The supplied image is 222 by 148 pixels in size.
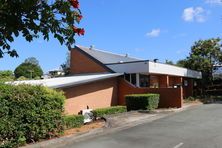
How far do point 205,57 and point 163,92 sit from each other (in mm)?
24615

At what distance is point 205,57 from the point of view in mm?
50969

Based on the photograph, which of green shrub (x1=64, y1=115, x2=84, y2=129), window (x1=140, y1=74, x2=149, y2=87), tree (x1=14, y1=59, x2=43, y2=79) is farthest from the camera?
tree (x1=14, y1=59, x2=43, y2=79)

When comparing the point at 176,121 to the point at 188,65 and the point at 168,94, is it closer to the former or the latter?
the point at 168,94

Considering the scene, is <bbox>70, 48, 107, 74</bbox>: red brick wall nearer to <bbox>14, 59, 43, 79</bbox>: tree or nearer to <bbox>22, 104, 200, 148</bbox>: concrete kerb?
<bbox>22, 104, 200, 148</bbox>: concrete kerb

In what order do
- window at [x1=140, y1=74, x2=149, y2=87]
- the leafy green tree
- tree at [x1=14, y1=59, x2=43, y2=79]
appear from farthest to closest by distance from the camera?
tree at [x1=14, y1=59, x2=43, y2=79], window at [x1=140, y1=74, x2=149, y2=87], the leafy green tree

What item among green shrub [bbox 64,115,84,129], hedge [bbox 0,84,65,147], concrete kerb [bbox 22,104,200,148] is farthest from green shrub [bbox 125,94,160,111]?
hedge [bbox 0,84,65,147]

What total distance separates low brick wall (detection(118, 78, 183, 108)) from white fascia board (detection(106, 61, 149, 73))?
0.96m

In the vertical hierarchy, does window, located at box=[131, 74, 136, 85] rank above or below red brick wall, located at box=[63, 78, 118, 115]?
above

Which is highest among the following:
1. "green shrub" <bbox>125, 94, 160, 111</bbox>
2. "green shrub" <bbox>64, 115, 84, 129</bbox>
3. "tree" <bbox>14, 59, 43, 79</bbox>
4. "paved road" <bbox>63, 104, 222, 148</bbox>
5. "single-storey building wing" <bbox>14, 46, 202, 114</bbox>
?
"tree" <bbox>14, 59, 43, 79</bbox>

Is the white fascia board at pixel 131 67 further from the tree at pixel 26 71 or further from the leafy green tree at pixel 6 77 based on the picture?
the tree at pixel 26 71

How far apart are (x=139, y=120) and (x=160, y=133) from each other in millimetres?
5037

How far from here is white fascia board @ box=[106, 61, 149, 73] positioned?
1168 inches

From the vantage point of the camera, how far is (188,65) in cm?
→ 5034

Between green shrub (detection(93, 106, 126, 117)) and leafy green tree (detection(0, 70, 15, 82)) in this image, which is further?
green shrub (detection(93, 106, 126, 117))
